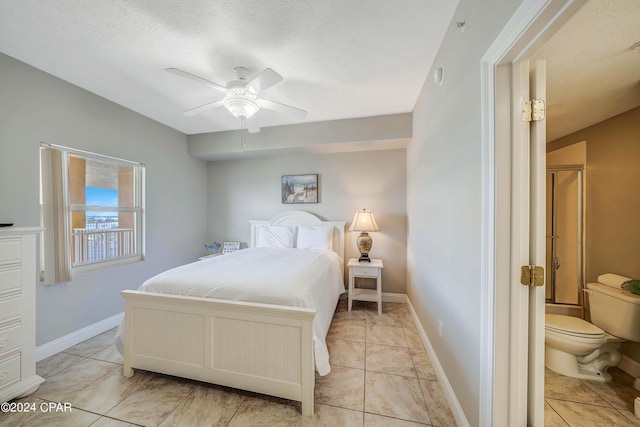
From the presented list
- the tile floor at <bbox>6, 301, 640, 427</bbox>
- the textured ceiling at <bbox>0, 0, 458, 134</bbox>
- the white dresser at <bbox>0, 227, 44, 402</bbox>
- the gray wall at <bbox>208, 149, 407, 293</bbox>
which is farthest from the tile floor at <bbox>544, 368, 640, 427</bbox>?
the white dresser at <bbox>0, 227, 44, 402</bbox>

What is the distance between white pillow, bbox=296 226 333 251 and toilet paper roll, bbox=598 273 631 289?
2.63m

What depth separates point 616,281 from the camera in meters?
1.78

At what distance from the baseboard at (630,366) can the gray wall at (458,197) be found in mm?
1466

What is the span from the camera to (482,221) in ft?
3.34

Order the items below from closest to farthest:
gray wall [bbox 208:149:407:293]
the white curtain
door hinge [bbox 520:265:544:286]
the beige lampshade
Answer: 1. door hinge [bbox 520:265:544:286]
2. the white curtain
3. the beige lampshade
4. gray wall [bbox 208:149:407:293]

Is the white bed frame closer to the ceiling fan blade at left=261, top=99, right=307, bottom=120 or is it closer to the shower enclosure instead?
the ceiling fan blade at left=261, top=99, right=307, bottom=120

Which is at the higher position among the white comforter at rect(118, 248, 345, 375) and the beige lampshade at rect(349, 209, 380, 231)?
the beige lampshade at rect(349, 209, 380, 231)

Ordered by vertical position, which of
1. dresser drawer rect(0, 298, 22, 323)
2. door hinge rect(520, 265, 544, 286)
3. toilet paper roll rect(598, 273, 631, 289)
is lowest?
dresser drawer rect(0, 298, 22, 323)

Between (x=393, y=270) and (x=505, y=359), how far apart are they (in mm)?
2340

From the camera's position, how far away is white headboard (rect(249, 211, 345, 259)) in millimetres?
3298

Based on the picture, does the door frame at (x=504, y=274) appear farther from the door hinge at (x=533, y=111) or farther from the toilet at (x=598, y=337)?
the toilet at (x=598, y=337)

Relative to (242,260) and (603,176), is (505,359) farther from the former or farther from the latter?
(603,176)

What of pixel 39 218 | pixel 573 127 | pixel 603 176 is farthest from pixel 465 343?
pixel 39 218

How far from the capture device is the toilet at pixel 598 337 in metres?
1.61
